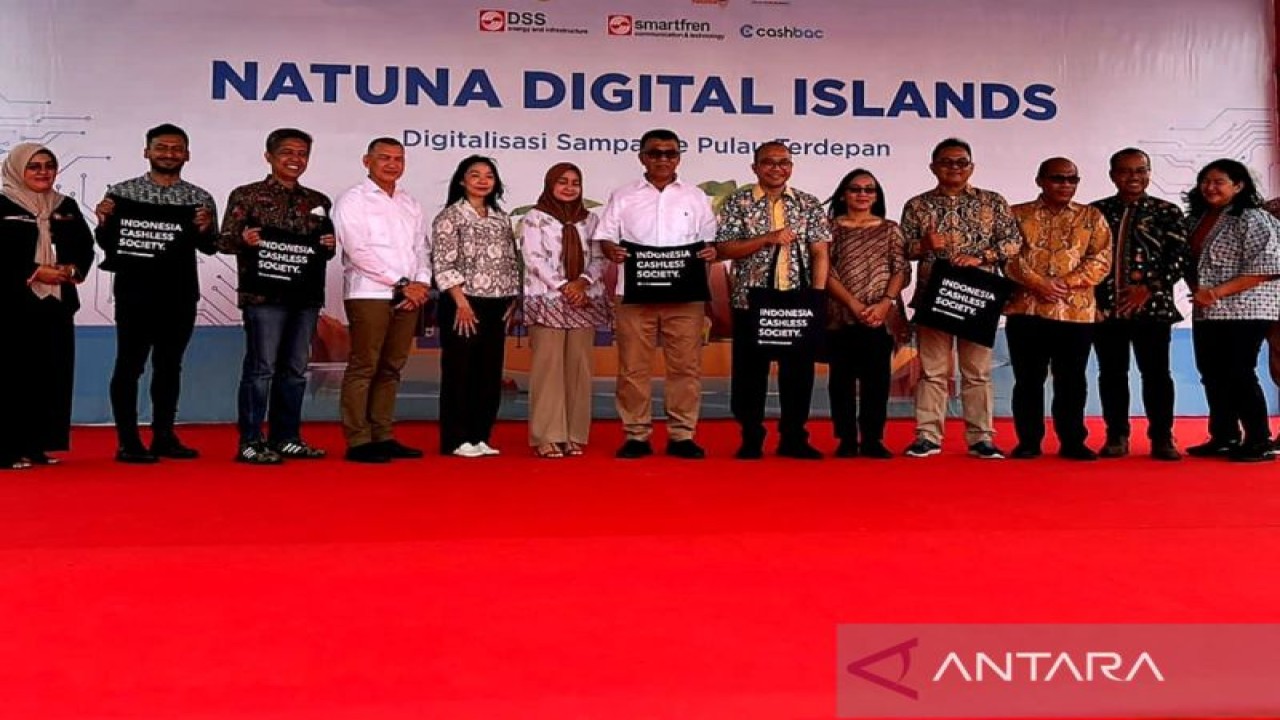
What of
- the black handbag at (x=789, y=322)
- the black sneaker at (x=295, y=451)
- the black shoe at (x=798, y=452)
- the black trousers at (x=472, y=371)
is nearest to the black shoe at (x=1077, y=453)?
the black shoe at (x=798, y=452)

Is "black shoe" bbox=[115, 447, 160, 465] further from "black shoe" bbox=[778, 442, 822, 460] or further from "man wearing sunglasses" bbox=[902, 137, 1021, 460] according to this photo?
"man wearing sunglasses" bbox=[902, 137, 1021, 460]

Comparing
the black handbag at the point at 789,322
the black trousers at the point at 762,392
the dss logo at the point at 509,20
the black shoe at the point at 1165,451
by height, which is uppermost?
the dss logo at the point at 509,20

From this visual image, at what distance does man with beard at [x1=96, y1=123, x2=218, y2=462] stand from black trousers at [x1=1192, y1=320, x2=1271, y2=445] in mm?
4311

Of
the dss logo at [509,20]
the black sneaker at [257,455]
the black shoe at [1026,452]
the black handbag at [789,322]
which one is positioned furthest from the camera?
the dss logo at [509,20]

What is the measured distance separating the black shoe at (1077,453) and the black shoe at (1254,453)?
0.57 meters

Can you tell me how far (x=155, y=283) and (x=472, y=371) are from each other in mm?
1341

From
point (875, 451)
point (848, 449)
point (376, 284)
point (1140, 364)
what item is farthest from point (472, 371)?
point (1140, 364)

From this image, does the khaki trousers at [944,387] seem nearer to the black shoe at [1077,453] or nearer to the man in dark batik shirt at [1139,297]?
the black shoe at [1077,453]

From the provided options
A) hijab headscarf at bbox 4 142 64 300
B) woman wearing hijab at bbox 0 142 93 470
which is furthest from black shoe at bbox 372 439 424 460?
hijab headscarf at bbox 4 142 64 300

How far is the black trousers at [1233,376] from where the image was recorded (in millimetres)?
4672

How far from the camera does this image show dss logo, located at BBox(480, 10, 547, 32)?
618 cm

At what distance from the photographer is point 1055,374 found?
479 centimetres

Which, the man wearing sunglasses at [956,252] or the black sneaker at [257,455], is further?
the man wearing sunglasses at [956,252]

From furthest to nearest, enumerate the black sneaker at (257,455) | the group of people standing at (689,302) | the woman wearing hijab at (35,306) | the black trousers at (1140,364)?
the black trousers at (1140,364) < the group of people standing at (689,302) < the black sneaker at (257,455) < the woman wearing hijab at (35,306)
